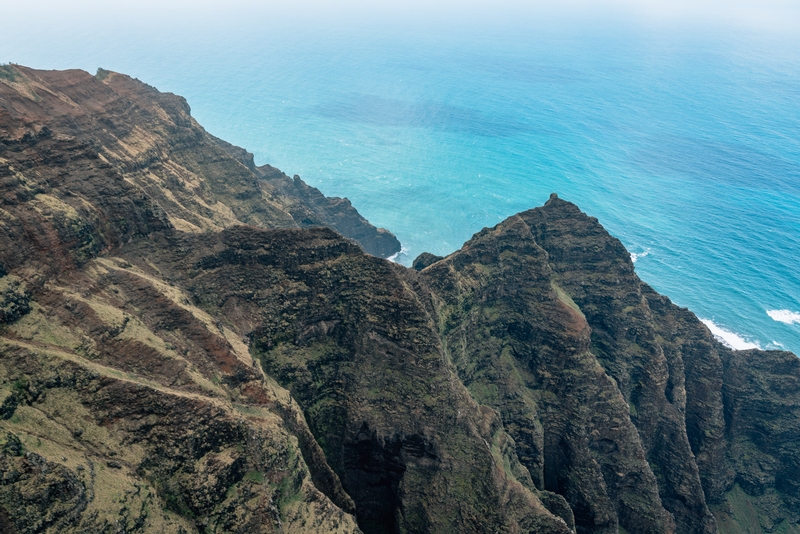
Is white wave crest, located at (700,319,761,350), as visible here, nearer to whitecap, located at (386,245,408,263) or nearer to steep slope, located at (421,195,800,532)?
steep slope, located at (421,195,800,532)

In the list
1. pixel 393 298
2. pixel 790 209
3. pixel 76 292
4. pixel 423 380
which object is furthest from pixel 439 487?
pixel 790 209

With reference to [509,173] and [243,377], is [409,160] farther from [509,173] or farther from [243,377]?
[243,377]

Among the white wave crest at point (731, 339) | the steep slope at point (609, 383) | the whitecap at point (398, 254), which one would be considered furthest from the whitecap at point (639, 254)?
the steep slope at point (609, 383)

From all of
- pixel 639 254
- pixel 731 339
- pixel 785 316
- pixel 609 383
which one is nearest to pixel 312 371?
pixel 609 383

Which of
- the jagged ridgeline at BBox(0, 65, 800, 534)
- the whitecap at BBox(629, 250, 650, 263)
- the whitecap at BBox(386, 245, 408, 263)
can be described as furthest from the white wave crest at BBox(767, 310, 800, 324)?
the whitecap at BBox(386, 245, 408, 263)

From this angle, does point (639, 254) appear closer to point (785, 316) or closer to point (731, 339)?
point (731, 339)

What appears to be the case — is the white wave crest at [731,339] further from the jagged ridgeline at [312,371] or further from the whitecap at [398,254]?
the whitecap at [398,254]
